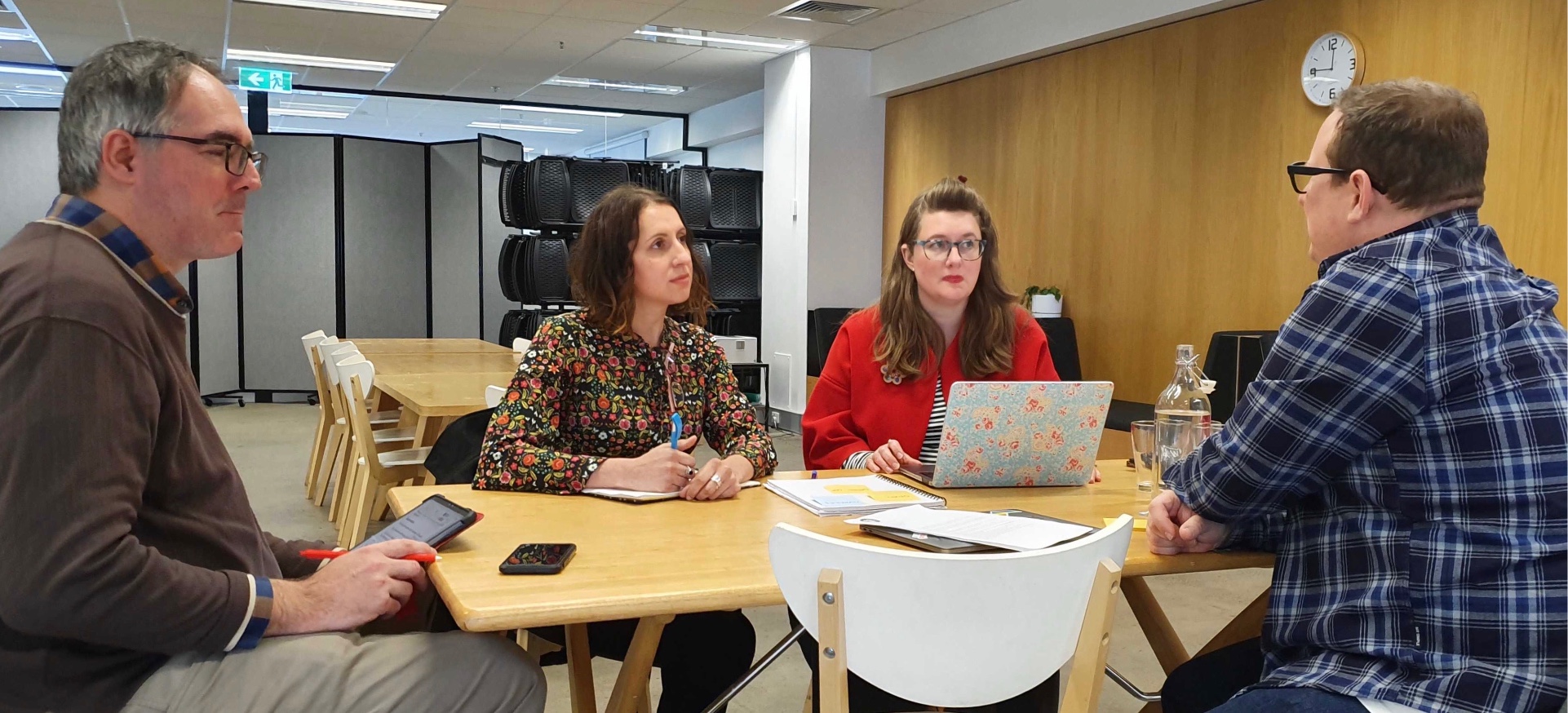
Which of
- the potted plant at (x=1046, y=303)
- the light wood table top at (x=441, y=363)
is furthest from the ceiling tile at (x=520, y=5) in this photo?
the potted plant at (x=1046, y=303)

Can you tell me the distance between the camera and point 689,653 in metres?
2.29

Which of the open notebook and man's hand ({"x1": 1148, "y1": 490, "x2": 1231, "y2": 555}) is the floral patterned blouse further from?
man's hand ({"x1": 1148, "y1": 490, "x2": 1231, "y2": 555})

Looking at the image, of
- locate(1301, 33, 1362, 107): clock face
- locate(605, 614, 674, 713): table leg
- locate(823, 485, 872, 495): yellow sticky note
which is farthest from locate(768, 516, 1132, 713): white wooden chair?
locate(1301, 33, 1362, 107): clock face

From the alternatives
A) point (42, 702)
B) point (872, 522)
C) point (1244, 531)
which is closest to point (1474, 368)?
point (1244, 531)

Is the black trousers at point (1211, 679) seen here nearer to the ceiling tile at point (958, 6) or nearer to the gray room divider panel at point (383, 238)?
the ceiling tile at point (958, 6)

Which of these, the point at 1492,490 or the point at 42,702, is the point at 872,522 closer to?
the point at 1492,490

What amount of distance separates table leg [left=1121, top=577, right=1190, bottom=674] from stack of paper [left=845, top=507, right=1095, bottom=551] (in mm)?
589

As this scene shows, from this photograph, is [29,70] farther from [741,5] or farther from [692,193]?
[741,5]

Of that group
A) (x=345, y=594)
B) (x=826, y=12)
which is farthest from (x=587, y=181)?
(x=345, y=594)

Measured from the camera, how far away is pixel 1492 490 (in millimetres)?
1405

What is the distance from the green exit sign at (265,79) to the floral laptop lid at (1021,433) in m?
8.93

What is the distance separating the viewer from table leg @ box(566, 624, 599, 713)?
205 cm

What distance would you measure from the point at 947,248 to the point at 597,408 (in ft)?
2.97

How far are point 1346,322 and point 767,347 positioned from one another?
763 centimetres
